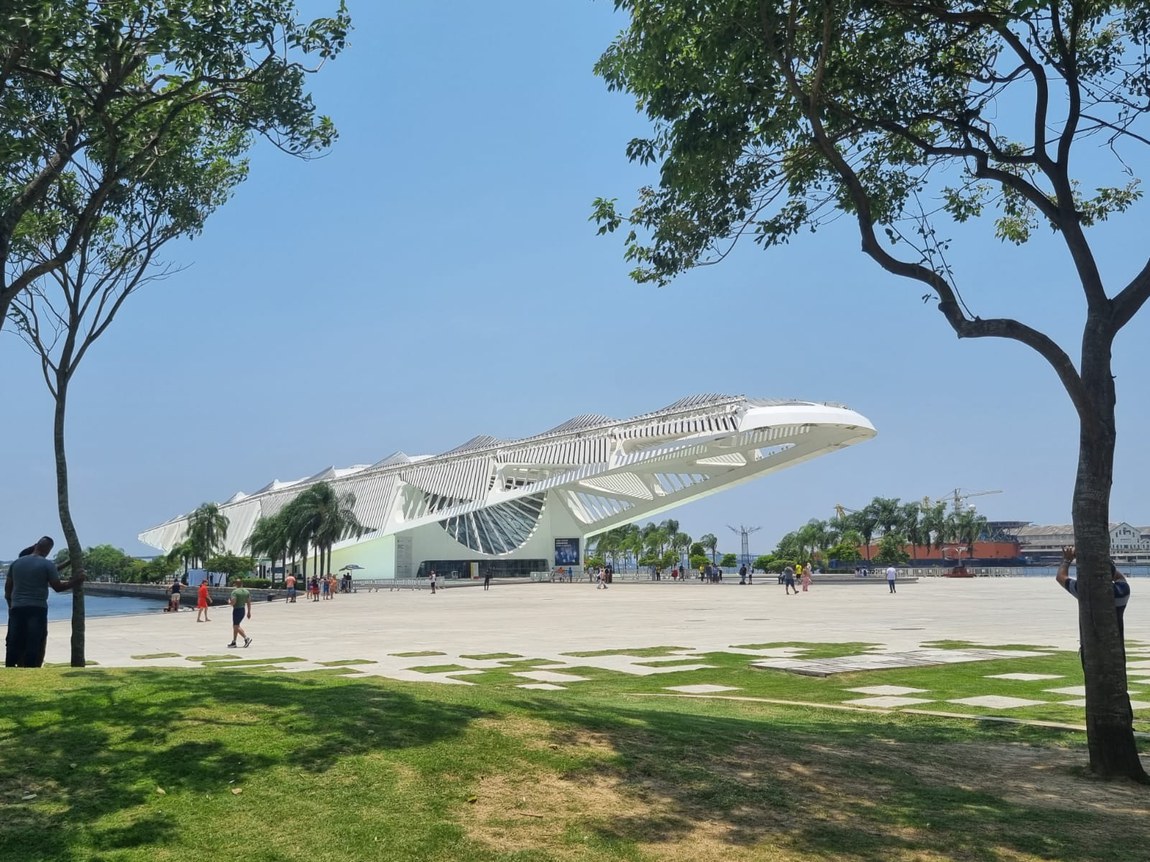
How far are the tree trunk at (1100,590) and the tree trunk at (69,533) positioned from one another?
9542 millimetres

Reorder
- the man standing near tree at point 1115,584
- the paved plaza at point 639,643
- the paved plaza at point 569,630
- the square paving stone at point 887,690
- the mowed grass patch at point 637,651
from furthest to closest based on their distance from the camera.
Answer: the paved plaza at point 569,630, the mowed grass patch at point 637,651, the paved plaza at point 639,643, the square paving stone at point 887,690, the man standing near tree at point 1115,584

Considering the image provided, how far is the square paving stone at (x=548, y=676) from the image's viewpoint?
12.8 m

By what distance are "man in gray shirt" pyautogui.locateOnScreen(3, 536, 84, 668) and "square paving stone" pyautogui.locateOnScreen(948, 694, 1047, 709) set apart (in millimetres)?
9695

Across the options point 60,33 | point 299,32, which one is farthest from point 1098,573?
point 60,33

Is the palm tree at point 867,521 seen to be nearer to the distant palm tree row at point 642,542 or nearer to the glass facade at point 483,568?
the distant palm tree row at point 642,542

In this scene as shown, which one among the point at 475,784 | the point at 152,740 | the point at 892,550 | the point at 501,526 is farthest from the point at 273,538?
the point at 475,784

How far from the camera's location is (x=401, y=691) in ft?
26.6

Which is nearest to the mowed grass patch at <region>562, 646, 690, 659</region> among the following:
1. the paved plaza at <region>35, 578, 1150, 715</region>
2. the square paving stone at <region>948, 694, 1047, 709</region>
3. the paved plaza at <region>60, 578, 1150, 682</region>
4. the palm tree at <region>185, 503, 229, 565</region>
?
the paved plaza at <region>35, 578, 1150, 715</region>

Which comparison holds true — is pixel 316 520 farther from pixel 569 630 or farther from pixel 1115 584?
pixel 1115 584

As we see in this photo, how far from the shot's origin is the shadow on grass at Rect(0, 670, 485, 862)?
4.89 metres

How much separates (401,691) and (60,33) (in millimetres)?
6258

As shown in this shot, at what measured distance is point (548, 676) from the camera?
13273mm

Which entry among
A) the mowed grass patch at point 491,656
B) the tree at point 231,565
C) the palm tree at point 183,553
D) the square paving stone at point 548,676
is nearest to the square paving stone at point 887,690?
the square paving stone at point 548,676

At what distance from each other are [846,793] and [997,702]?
5.60 meters
